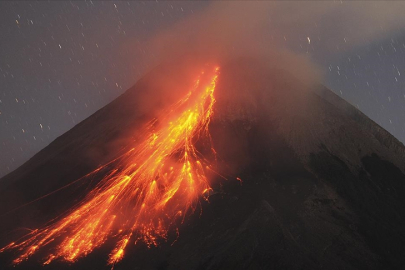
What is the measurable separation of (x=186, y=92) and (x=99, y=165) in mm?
20203

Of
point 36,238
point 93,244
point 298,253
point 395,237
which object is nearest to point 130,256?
point 93,244

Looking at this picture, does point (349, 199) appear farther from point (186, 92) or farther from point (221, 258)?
point (186, 92)

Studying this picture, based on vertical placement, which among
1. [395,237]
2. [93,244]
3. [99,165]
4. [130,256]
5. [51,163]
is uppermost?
[51,163]

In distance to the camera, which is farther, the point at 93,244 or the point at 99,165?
the point at 99,165

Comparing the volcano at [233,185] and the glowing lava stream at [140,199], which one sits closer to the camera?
the volcano at [233,185]

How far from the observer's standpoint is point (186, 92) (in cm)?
5894

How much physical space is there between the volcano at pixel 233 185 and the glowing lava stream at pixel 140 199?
0.18 metres

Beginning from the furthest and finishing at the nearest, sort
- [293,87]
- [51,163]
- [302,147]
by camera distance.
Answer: [293,87] < [51,163] < [302,147]

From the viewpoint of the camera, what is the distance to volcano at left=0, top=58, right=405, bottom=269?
91.0ft

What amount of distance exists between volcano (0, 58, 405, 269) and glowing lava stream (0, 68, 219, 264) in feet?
0.59

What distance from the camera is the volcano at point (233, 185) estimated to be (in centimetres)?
2773

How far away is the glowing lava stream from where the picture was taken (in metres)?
31.3

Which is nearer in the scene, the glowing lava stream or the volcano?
the volcano

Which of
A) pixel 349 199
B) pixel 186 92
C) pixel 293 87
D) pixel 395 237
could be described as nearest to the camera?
pixel 395 237
